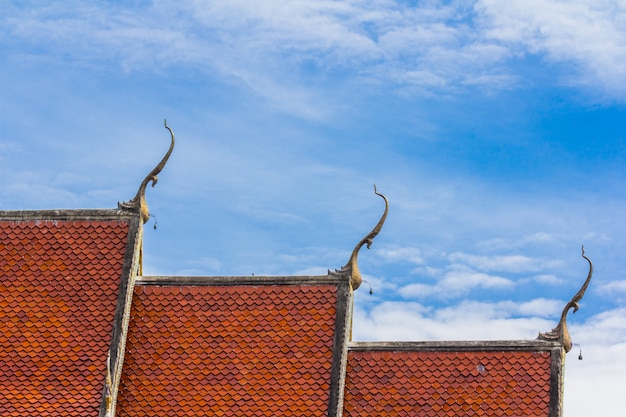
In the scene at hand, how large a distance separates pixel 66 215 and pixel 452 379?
9467 mm

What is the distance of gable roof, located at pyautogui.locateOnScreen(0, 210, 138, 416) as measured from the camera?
81.7 ft

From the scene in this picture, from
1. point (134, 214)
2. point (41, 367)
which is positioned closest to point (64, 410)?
point (41, 367)

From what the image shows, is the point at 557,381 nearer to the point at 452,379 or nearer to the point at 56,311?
the point at 452,379

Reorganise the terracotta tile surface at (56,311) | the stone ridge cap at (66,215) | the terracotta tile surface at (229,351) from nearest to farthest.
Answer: the terracotta tile surface at (56,311)
the terracotta tile surface at (229,351)
the stone ridge cap at (66,215)

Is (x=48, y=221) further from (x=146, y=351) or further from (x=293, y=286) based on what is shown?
(x=293, y=286)

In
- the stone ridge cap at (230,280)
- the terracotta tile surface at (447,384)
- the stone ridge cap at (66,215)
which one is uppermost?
the stone ridge cap at (66,215)

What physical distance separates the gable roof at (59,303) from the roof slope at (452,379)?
545cm

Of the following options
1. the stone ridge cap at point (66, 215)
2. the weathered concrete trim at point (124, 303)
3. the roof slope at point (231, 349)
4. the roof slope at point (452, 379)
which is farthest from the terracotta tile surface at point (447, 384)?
the stone ridge cap at point (66, 215)

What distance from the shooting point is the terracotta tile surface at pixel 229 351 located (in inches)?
985

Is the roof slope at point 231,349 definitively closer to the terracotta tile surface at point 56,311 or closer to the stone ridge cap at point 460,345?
the terracotta tile surface at point 56,311

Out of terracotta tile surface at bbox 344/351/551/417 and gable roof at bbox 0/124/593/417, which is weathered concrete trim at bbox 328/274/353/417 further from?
terracotta tile surface at bbox 344/351/551/417

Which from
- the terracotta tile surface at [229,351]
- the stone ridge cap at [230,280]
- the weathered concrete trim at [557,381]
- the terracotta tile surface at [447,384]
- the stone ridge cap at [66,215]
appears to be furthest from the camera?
the stone ridge cap at [66,215]

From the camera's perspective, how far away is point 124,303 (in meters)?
26.0

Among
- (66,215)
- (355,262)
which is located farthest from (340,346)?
(66,215)
